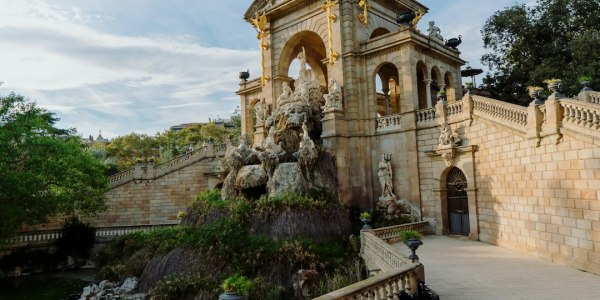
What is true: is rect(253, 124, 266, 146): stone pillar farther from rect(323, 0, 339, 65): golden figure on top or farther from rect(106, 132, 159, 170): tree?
rect(106, 132, 159, 170): tree

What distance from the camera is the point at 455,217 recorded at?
18.0 meters

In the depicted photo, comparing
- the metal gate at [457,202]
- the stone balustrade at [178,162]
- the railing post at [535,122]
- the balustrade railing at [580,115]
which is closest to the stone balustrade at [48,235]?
the stone balustrade at [178,162]

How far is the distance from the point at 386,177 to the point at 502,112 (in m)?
6.65

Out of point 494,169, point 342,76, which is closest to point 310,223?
point 494,169

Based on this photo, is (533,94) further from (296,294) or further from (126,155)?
(126,155)

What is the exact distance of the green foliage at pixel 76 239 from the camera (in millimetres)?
24269

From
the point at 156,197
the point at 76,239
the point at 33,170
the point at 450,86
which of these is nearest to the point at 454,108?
the point at 450,86

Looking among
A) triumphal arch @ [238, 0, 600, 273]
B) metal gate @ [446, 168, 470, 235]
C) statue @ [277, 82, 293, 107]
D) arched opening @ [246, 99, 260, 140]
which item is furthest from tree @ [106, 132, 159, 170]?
metal gate @ [446, 168, 470, 235]

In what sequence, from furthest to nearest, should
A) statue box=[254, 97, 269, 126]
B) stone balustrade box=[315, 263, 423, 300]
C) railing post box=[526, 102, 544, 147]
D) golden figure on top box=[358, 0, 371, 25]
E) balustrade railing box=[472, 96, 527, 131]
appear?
statue box=[254, 97, 269, 126] → golden figure on top box=[358, 0, 371, 25] → balustrade railing box=[472, 96, 527, 131] → railing post box=[526, 102, 544, 147] → stone balustrade box=[315, 263, 423, 300]

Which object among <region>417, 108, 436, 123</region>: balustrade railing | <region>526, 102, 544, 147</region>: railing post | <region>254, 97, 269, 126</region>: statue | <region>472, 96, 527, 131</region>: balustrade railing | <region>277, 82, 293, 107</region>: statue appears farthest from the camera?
<region>254, 97, 269, 126</region>: statue

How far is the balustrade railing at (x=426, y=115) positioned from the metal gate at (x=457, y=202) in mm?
2630

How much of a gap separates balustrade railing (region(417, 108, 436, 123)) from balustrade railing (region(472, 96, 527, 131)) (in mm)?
2578

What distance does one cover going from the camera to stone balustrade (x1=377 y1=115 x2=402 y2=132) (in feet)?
66.7

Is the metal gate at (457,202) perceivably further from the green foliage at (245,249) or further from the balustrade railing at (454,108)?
the green foliage at (245,249)
